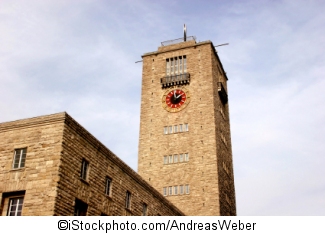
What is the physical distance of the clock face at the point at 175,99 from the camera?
5572 centimetres

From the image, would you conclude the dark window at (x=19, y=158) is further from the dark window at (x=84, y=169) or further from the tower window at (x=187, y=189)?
the tower window at (x=187, y=189)

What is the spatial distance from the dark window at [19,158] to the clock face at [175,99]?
103ft

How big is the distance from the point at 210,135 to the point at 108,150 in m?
24.2

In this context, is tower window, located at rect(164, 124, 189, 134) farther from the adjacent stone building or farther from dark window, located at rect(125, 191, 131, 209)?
dark window, located at rect(125, 191, 131, 209)

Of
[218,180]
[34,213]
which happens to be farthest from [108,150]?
[218,180]

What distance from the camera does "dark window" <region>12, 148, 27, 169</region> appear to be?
25.4 m

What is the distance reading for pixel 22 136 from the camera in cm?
2619

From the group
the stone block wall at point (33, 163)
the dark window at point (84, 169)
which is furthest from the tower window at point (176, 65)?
the stone block wall at point (33, 163)

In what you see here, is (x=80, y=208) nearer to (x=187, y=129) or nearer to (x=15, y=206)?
(x=15, y=206)

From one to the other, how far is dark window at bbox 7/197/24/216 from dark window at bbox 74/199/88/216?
3.03m

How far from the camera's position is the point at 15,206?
2448cm

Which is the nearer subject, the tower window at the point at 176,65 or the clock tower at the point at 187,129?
the clock tower at the point at 187,129

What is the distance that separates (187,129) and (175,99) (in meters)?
4.48
